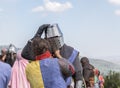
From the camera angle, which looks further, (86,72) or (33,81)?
Result: (86,72)

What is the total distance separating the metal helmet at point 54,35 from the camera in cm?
797

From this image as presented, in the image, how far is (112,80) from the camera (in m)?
25.5

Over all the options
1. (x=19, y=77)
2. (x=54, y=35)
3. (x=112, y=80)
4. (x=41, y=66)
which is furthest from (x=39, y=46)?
(x=112, y=80)

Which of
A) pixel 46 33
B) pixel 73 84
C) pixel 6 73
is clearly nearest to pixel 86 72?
pixel 73 84

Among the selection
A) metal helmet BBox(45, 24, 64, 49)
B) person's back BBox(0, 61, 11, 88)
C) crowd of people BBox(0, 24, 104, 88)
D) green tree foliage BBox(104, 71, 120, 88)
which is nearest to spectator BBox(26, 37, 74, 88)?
crowd of people BBox(0, 24, 104, 88)

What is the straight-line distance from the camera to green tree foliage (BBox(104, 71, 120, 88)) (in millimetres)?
25105

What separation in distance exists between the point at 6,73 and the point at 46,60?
0.83m

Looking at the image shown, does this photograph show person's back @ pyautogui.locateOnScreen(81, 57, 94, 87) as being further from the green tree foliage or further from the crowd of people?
the green tree foliage

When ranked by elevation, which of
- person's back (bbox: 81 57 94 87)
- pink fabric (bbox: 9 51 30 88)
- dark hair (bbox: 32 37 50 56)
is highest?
dark hair (bbox: 32 37 50 56)

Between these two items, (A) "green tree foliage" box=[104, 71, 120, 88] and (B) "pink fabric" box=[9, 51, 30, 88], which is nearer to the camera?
(B) "pink fabric" box=[9, 51, 30, 88]

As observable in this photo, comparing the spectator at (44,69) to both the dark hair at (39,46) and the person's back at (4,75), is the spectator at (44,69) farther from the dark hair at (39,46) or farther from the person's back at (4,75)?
the person's back at (4,75)

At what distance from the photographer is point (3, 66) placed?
6816 mm

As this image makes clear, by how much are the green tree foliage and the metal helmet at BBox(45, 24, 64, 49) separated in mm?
17044

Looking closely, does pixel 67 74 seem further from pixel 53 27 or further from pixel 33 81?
pixel 53 27
